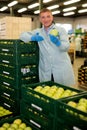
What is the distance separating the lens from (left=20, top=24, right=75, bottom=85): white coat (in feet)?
9.37

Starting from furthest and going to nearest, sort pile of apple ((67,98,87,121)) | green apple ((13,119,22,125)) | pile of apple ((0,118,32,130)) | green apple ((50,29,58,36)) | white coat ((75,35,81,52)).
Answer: white coat ((75,35,81,52))
green apple ((50,29,58,36))
green apple ((13,119,22,125))
pile of apple ((0,118,32,130))
pile of apple ((67,98,87,121))

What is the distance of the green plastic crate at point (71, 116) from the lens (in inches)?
63.4

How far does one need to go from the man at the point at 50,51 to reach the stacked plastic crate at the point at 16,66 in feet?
0.32

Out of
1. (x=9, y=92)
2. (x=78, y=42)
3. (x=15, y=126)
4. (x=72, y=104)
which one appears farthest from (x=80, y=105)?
(x=78, y=42)

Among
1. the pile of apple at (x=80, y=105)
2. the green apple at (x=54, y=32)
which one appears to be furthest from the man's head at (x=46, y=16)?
the pile of apple at (x=80, y=105)

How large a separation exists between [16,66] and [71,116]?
1350mm

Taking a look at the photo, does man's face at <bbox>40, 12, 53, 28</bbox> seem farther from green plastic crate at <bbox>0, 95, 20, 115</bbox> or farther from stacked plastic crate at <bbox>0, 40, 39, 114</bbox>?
green plastic crate at <bbox>0, 95, 20, 115</bbox>

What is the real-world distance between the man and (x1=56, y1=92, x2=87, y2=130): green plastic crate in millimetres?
1011

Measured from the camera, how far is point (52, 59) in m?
2.88

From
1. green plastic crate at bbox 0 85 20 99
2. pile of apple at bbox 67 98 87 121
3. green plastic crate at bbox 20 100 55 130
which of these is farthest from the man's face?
pile of apple at bbox 67 98 87 121

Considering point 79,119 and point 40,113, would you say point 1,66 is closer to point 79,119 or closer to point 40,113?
point 40,113

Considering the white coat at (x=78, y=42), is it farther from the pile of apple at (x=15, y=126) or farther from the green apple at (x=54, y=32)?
the pile of apple at (x=15, y=126)

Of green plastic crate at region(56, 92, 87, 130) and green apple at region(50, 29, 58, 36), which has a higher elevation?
green apple at region(50, 29, 58, 36)

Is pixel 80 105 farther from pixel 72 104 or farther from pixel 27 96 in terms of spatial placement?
pixel 27 96
